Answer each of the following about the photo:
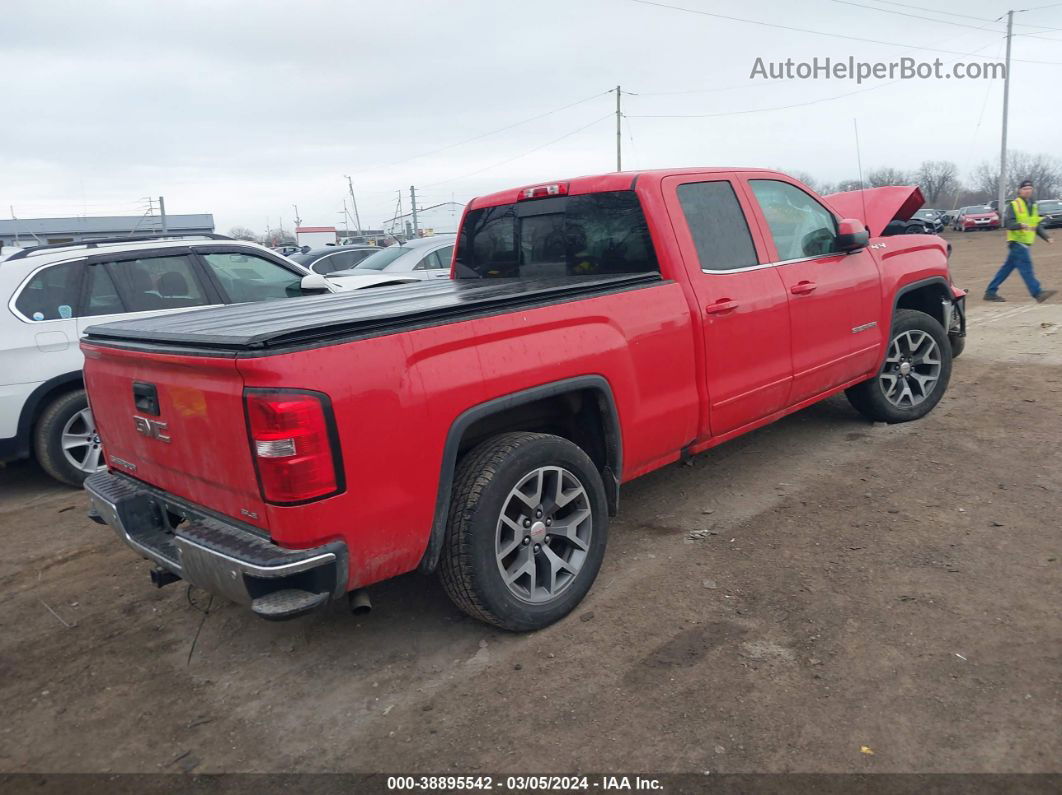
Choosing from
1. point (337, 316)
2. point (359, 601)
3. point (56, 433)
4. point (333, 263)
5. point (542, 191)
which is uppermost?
point (542, 191)

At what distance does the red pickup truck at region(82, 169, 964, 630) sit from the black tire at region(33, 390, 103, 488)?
7.65ft

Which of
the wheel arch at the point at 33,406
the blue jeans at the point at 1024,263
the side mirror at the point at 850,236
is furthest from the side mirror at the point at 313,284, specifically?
the blue jeans at the point at 1024,263

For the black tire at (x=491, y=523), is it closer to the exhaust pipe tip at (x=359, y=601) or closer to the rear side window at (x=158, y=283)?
the exhaust pipe tip at (x=359, y=601)

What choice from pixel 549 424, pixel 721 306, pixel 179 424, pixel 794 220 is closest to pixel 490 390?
pixel 549 424

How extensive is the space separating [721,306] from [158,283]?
4426 mm

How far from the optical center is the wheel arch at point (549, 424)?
2959 mm

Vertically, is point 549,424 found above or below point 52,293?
below

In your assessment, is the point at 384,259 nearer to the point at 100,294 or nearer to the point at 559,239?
the point at 100,294

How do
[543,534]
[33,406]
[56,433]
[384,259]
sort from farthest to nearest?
[384,259], [56,433], [33,406], [543,534]

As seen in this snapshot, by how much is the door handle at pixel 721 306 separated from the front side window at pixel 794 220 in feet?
2.39

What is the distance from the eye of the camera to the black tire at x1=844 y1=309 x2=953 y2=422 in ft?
18.3

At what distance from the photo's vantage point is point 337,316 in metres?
2.95

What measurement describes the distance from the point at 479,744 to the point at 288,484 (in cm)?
110

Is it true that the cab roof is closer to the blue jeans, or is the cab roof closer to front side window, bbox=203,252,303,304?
front side window, bbox=203,252,303,304
